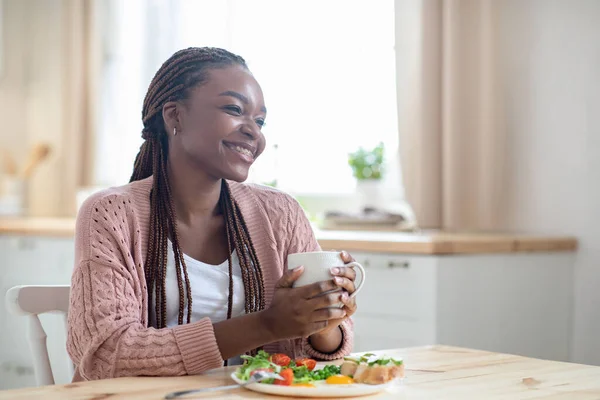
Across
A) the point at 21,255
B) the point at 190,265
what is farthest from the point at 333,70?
the point at 190,265

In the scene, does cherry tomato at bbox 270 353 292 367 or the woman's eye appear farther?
the woman's eye

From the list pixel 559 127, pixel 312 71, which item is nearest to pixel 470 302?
pixel 559 127

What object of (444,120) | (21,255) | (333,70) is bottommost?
(21,255)

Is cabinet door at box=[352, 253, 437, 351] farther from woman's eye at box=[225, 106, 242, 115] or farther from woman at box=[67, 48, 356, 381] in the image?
woman's eye at box=[225, 106, 242, 115]

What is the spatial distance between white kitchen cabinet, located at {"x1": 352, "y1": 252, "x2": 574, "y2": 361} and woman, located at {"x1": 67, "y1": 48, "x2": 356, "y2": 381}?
76 cm

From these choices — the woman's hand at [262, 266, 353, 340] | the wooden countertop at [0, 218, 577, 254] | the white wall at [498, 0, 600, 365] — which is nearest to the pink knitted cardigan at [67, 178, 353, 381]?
the woman's hand at [262, 266, 353, 340]

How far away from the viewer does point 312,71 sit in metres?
3.68

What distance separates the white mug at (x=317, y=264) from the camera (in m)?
1.26

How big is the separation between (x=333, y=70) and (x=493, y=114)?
35.4 inches

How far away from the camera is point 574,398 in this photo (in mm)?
1089

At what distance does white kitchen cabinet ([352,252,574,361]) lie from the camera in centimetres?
243

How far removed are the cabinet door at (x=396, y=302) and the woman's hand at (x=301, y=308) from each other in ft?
3.72

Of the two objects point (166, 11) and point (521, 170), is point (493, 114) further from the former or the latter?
point (166, 11)

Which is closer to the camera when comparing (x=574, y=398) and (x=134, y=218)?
(x=574, y=398)
